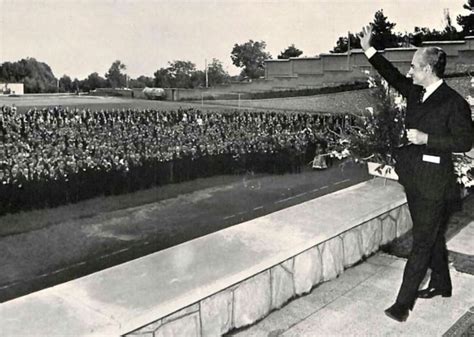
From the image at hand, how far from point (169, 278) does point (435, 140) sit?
4.84 ft

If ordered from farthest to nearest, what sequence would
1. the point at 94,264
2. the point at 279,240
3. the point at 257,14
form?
1. the point at 257,14
2. the point at 279,240
3. the point at 94,264

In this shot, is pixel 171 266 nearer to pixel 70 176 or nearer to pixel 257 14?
pixel 70 176

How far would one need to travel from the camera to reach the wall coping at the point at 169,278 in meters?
2.18

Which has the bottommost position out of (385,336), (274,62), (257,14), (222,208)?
(385,336)

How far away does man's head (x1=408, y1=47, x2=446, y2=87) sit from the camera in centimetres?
282

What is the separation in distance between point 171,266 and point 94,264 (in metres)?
0.37

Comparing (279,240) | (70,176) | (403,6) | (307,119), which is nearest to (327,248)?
(279,240)

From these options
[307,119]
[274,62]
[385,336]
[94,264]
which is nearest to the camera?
[94,264]

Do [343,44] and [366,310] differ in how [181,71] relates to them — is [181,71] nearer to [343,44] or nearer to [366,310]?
[366,310]

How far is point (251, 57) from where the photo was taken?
362 centimetres

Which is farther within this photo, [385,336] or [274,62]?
[274,62]

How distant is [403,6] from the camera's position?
16.2 feet

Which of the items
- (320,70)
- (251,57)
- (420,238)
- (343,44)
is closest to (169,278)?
(420,238)

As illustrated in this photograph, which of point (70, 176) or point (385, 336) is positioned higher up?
point (70, 176)
